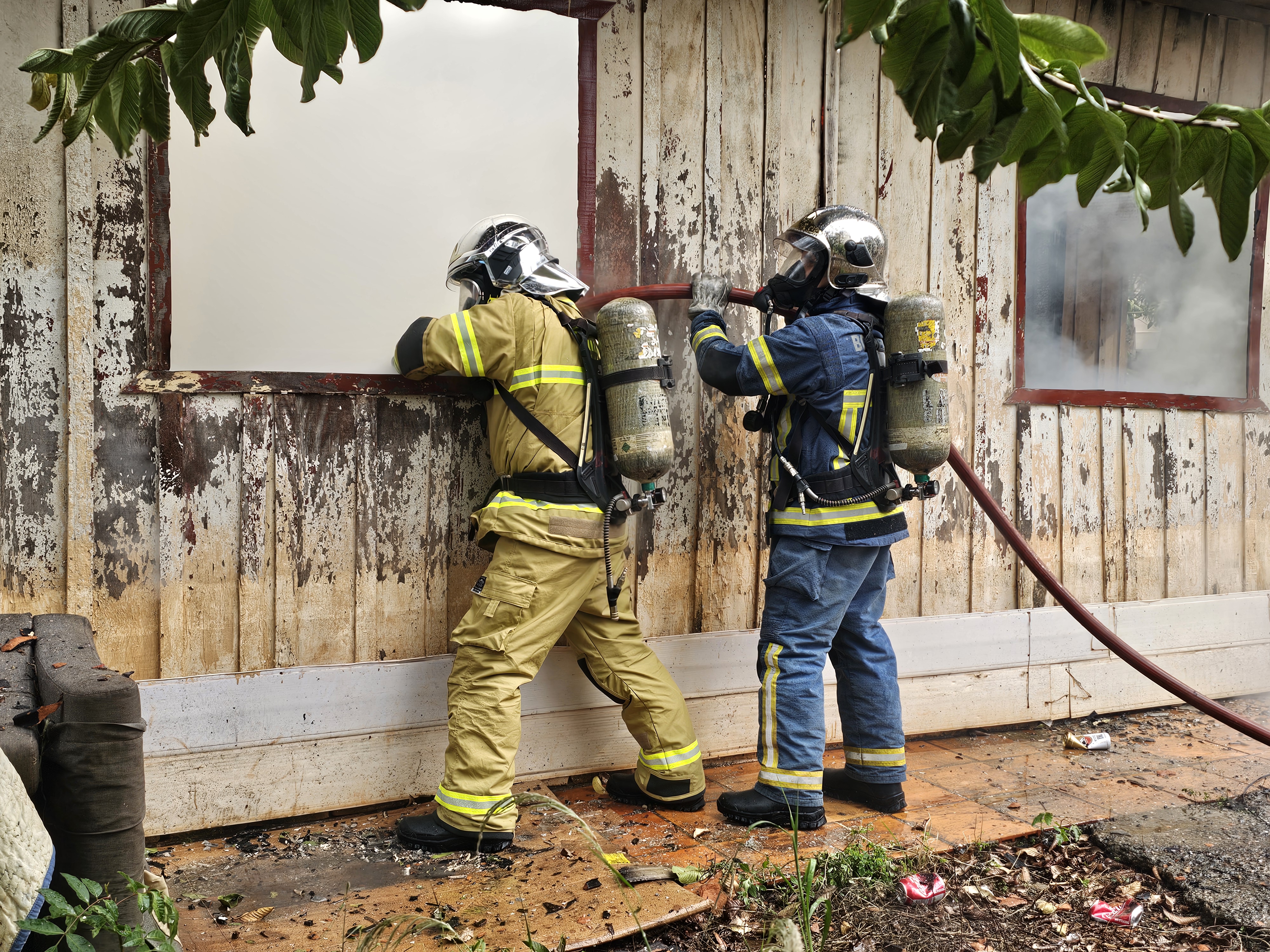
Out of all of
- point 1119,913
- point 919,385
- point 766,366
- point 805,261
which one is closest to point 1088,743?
point 1119,913

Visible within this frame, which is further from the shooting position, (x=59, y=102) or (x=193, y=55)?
(x=59, y=102)

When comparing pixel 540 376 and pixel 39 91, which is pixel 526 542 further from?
pixel 39 91

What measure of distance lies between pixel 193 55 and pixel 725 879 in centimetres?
270

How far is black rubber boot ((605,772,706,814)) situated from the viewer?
12.3ft

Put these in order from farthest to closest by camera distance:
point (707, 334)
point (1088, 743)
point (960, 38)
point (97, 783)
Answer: point (1088, 743) → point (707, 334) → point (97, 783) → point (960, 38)

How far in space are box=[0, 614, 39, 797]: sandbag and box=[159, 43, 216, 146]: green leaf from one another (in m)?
1.15

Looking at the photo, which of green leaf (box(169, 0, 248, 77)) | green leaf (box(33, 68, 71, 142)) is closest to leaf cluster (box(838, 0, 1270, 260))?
green leaf (box(169, 0, 248, 77))

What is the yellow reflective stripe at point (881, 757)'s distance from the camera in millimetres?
3832

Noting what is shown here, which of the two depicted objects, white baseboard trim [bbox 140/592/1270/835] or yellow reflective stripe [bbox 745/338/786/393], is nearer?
white baseboard trim [bbox 140/592/1270/835]

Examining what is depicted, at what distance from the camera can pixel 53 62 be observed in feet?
5.09

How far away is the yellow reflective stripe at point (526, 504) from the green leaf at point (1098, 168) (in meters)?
2.36

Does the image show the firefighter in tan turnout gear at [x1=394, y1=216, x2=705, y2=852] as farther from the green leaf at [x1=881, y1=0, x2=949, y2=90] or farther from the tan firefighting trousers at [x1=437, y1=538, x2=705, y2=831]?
the green leaf at [x1=881, y1=0, x2=949, y2=90]

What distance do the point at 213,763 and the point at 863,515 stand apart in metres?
2.46

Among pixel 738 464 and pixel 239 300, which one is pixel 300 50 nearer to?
pixel 239 300
